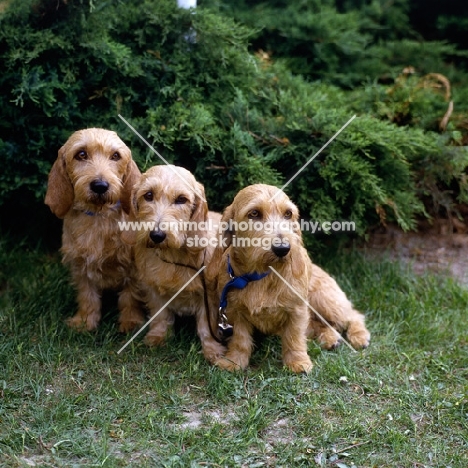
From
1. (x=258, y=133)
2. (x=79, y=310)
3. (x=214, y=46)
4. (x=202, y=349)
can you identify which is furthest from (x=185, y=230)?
(x=214, y=46)

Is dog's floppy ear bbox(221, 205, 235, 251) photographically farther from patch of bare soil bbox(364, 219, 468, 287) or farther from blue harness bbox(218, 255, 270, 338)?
patch of bare soil bbox(364, 219, 468, 287)

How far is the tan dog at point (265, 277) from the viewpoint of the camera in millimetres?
4566

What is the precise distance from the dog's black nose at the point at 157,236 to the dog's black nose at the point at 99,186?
0.60m

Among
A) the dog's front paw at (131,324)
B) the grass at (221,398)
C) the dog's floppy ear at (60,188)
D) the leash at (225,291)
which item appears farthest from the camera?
the dog's front paw at (131,324)

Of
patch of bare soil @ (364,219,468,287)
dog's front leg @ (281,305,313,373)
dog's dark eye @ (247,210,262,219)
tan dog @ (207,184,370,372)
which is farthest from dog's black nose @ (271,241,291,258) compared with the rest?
patch of bare soil @ (364,219,468,287)

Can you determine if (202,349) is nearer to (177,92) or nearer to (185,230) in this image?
(185,230)

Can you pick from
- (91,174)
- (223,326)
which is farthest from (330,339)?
(91,174)

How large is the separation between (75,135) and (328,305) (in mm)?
2531

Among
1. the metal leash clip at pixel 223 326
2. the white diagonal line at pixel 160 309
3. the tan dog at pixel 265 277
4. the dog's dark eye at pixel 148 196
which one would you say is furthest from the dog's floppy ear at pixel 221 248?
the dog's dark eye at pixel 148 196

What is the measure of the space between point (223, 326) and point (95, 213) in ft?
4.56

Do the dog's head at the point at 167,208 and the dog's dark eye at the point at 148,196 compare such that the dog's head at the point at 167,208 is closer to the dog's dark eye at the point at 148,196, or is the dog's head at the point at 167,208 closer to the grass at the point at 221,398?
the dog's dark eye at the point at 148,196

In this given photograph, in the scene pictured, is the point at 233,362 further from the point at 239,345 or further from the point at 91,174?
the point at 91,174

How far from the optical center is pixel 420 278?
668 cm

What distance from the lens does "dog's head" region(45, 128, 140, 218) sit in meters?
4.96
